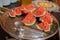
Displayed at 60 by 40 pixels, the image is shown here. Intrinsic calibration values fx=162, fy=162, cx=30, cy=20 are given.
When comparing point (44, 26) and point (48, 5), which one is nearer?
point (44, 26)

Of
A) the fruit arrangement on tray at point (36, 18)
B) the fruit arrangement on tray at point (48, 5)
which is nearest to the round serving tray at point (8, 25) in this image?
the fruit arrangement on tray at point (36, 18)

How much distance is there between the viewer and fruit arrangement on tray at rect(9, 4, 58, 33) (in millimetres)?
753

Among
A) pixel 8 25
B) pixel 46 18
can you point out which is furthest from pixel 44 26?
pixel 8 25

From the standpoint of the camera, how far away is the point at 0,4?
100 cm

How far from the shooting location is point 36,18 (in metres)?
0.81

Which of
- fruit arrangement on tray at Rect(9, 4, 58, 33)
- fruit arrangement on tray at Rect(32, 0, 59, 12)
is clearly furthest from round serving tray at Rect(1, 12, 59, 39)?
fruit arrangement on tray at Rect(32, 0, 59, 12)

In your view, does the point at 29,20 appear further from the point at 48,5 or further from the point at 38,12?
the point at 48,5

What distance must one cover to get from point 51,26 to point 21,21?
146 millimetres

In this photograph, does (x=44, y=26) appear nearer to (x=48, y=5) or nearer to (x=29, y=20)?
(x=29, y=20)

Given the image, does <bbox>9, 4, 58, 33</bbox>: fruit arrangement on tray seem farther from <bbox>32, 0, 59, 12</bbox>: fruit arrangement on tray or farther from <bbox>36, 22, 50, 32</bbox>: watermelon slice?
<bbox>32, 0, 59, 12</bbox>: fruit arrangement on tray

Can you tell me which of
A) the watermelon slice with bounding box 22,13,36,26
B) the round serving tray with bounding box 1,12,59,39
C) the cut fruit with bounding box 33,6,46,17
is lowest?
the round serving tray with bounding box 1,12,59,39

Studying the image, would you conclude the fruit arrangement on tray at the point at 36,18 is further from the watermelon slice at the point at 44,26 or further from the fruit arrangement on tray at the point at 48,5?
the fruit arrangement on tray at the point at 48,5

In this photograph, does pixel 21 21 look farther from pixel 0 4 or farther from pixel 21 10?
pixel 0 4

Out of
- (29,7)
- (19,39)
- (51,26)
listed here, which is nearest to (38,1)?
(29,7)
